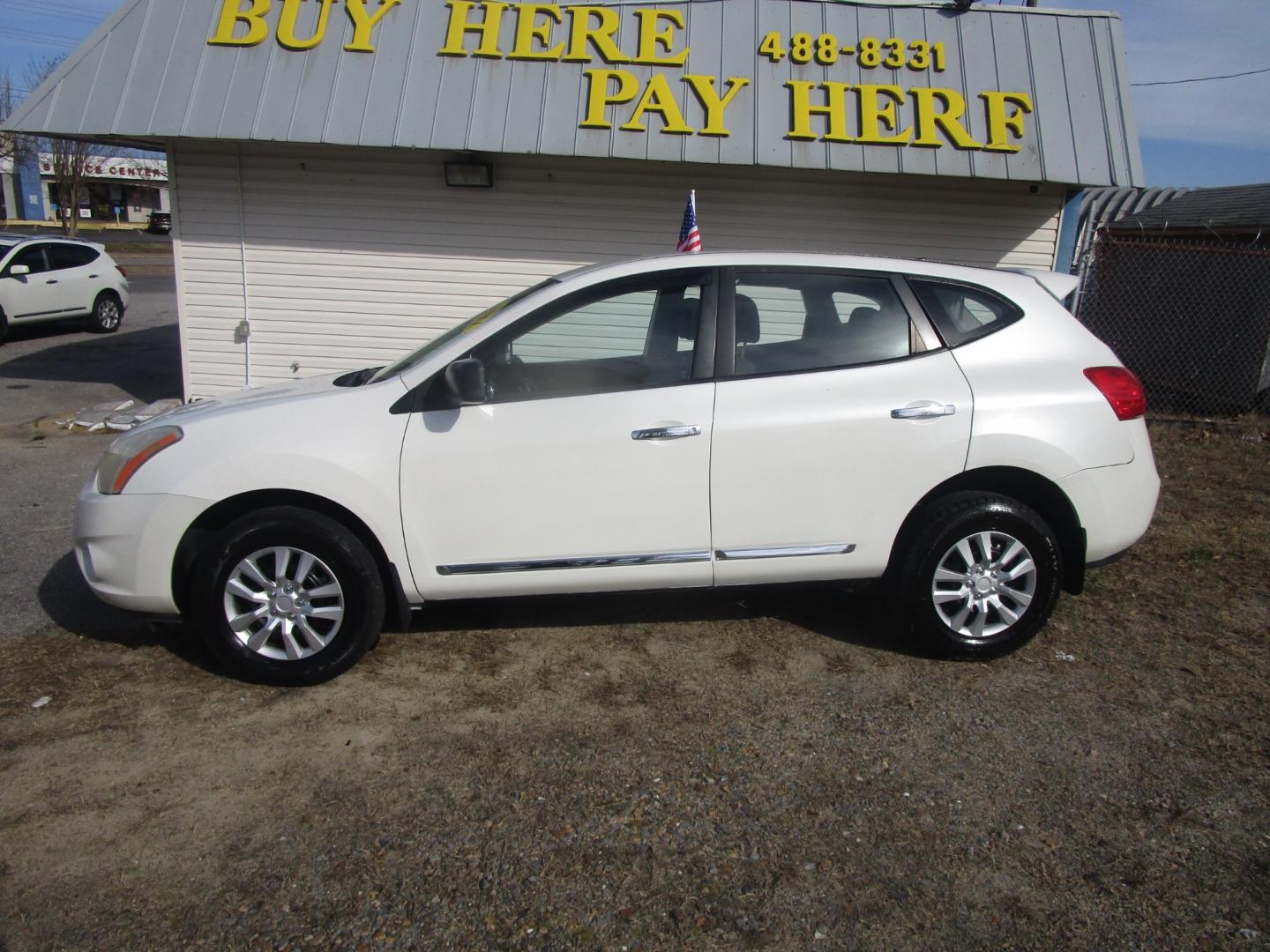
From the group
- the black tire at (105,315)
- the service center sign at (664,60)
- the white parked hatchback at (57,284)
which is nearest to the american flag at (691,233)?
the service center sign at (664,60)

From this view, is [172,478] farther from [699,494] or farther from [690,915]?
[690,915]

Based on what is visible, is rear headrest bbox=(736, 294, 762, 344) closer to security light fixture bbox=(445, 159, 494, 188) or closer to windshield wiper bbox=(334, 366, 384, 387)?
windshield wiper bbox=(334, 366, 384, 387)

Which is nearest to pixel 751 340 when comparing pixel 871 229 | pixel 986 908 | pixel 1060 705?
pixel 1060 705

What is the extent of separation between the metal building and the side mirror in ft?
17.2

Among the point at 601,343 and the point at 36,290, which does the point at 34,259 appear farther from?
the point at 601,343

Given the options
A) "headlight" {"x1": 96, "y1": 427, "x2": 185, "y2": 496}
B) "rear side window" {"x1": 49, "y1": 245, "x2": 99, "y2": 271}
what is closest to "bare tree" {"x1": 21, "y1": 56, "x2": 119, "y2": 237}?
"rear side window" {"x1": 49, "y1": 245, "x2": 99, "y2": 271}

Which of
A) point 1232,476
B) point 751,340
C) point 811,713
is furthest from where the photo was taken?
point 1232,476

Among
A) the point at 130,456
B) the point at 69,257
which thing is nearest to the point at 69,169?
the point at 69,257

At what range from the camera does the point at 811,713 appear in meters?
3.99

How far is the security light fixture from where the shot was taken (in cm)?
944

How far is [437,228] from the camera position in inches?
386

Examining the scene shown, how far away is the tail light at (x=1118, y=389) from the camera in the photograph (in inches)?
172

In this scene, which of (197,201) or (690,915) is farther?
(197,201)

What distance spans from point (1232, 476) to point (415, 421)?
7253mm
